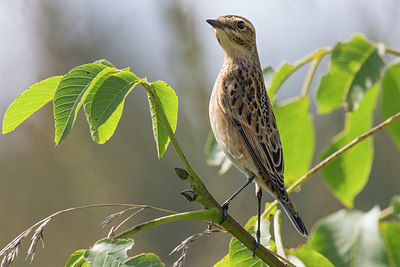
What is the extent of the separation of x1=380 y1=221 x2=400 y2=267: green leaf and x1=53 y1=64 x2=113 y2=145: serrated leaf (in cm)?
195

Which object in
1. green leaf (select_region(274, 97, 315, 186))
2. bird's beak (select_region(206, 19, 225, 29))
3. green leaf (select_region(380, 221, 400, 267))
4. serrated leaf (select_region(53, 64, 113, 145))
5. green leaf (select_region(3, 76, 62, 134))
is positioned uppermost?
green leaf (select_region(3, 76, 62, 134))

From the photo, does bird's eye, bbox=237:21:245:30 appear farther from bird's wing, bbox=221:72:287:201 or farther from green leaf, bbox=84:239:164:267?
green leaf, bbox=84:239:164:267

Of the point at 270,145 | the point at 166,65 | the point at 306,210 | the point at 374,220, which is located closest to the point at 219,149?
the point at 270,145

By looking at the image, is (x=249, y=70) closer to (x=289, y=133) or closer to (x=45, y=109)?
(x=289, y=133)

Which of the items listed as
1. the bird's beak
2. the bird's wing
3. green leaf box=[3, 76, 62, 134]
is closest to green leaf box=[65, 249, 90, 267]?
green leaf box=[3, 76, 62, 134]

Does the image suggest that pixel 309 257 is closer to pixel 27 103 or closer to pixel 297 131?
pixel 297 131

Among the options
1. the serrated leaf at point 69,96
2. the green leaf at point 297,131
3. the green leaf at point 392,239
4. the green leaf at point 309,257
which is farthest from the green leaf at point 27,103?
the green leaf at point 392,239

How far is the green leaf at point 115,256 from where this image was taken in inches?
67.7

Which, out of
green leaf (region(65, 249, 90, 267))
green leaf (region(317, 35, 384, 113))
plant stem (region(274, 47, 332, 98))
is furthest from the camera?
plant stem (region(274, 47, 332, 98))

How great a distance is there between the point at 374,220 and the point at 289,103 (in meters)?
0.82

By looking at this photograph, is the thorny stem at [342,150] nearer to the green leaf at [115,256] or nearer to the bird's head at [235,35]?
the green leaf at [115,256]

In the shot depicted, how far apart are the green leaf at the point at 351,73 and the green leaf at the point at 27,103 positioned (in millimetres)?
1646

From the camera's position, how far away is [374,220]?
10.1 ft

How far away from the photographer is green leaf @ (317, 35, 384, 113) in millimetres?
3035
